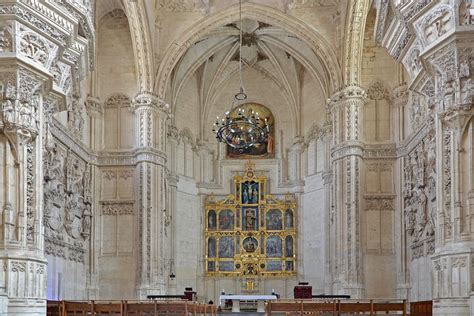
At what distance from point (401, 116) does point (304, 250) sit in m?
9.30

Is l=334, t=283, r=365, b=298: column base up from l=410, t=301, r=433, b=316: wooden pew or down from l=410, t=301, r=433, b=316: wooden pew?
down

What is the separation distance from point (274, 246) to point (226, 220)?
2.56 m

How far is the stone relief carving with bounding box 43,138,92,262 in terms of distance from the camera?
22.1m

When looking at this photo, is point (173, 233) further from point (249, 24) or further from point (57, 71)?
point (57, 71)

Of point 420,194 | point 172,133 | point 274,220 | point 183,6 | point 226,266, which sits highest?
point 183,6

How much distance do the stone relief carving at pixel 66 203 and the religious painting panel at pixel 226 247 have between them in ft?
32.1

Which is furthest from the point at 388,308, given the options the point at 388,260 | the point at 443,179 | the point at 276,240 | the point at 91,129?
the point at 276,240

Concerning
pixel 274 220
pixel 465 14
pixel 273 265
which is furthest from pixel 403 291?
pixel 465 14

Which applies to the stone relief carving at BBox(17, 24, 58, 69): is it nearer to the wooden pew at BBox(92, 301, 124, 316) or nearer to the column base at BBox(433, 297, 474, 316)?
the wooden pew at BBox(92, 301, 124, 316)

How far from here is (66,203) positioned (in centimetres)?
2417

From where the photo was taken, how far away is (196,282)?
3472 cm

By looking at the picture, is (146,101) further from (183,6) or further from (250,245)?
(250,245)

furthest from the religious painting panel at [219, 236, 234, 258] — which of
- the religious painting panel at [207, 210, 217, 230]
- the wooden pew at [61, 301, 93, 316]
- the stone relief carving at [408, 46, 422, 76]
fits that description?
the stone relief carving at [408, 46, 422, 76]

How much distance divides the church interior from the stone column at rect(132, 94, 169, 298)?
0.07 m
